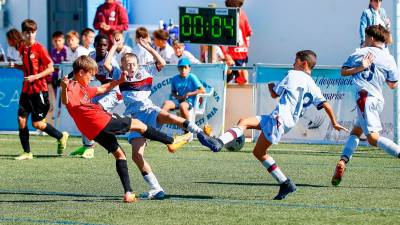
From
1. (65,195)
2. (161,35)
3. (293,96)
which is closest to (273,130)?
(293,96)

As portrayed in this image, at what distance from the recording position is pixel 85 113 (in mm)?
11906

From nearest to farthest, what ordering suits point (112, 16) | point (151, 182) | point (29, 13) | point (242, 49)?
point (151, 182)
point (242, 49)
point (112, 16)
point (29, 13)

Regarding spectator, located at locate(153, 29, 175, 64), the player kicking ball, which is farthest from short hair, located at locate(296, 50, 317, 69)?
spectator, located at locate(153, 29, 175, 64)

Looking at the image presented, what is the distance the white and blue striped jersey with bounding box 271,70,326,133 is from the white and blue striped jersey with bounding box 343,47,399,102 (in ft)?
4.16

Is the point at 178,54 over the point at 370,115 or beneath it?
beneath

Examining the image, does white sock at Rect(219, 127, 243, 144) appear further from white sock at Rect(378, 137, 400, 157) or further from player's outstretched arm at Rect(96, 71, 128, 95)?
white sock at Rect(378, 137, 400, 157)

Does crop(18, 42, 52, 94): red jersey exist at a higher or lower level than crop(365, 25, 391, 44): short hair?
lower

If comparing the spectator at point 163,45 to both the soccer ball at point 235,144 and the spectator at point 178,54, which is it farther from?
the soccer ball at point 235,144

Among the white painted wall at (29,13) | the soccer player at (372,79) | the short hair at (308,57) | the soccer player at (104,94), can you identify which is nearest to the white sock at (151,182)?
the short hair at (308,57)

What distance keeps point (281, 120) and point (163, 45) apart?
10.4 metres

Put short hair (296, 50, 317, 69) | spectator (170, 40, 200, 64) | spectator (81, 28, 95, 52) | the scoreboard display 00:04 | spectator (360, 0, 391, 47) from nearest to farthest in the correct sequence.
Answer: short hair (296, 50, 317, 69), spectator (360, 0, 391, 47), the scoreboard display 00:04, spectator (170, 40, 200, 64), spectator (81, 28, 95, 52)

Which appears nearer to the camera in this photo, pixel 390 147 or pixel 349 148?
pixel 390 147

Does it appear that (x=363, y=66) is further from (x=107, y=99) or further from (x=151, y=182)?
(x=107, y=99)

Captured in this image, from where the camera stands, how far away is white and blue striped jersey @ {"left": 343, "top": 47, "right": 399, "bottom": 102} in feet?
43.5
